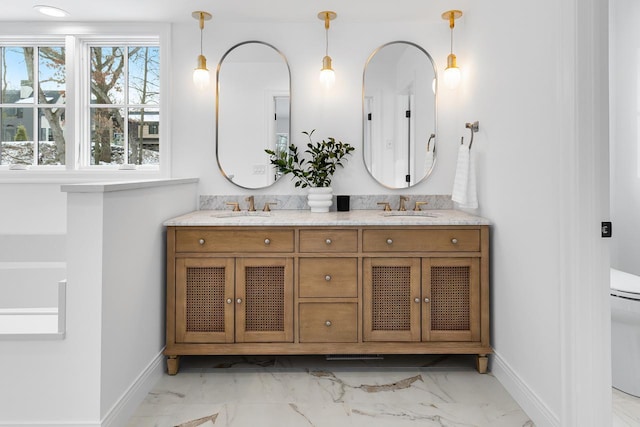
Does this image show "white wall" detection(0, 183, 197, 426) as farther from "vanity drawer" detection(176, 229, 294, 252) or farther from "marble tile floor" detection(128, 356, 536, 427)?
"vanity drawer" detection(176, 229, 294, 252)

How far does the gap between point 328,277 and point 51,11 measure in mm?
2457

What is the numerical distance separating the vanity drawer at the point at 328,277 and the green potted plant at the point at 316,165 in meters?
0.51

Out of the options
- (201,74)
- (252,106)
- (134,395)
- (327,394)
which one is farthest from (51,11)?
(327,394)

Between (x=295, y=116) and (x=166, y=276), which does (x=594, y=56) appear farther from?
(x=166, y=276)

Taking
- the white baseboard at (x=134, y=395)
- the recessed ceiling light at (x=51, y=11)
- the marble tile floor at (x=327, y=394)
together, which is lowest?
the marble tile floor at (x=327, y=394)

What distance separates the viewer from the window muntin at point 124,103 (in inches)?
118

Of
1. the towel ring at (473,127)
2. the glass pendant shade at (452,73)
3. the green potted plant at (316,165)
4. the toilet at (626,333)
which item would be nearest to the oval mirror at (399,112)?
the glass pendant shade at (452,73)

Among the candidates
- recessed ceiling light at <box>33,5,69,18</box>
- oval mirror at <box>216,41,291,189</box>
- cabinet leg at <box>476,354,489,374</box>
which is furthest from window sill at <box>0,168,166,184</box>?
cabinet leg at <box>476,354,489,374</box>

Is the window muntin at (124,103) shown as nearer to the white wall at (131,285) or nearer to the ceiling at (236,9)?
the ceiling at (236,9)

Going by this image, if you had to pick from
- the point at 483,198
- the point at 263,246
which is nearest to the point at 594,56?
the point at 483,198

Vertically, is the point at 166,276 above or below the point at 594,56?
below

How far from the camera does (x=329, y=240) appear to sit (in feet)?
7.58

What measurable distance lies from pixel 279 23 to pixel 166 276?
1866mm

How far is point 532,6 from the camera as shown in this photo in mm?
1856
